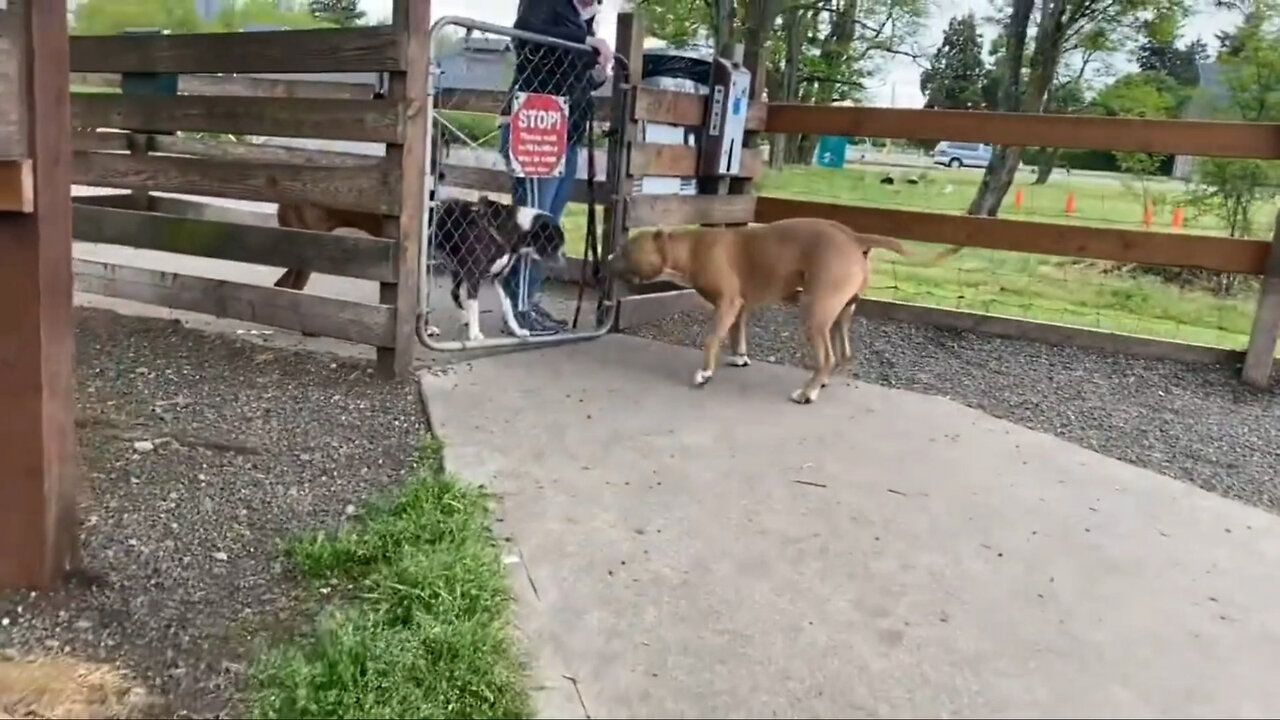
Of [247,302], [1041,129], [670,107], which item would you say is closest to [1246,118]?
[1041,129]

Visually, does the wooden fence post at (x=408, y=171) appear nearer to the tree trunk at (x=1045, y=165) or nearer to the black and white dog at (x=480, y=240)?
the black and white dog at (x=480, y=240)

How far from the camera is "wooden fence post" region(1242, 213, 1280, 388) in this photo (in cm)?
576

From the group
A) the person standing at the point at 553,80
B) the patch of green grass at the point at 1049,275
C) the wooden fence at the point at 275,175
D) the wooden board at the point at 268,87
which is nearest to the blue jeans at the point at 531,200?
the person standing at the point at 553,80

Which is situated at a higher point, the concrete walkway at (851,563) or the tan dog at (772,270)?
the tan dog at (772,270)

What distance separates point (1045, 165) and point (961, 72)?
3.23 m

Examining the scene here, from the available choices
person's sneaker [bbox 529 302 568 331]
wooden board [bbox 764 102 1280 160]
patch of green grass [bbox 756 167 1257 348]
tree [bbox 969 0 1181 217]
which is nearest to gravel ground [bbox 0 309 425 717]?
person's sneaker [bbox 529 302 568 331]

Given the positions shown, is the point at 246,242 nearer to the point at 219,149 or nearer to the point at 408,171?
the point at 408,171

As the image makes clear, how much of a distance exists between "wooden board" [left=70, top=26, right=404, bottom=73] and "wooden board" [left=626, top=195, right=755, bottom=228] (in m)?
1.92

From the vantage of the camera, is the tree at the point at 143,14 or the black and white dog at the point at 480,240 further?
the tree at the point at 143,14

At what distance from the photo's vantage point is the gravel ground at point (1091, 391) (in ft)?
15.3

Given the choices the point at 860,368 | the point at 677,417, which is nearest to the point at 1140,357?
the point at 860,368

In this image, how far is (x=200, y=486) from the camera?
366cm

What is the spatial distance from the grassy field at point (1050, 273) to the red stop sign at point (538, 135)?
153 centimetres

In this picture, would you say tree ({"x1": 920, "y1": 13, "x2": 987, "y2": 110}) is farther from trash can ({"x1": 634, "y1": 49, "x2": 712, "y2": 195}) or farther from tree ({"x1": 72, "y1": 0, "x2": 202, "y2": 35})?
tree ({"x1": 72, "y1": 0, "x2": 202, "y2": 35})
